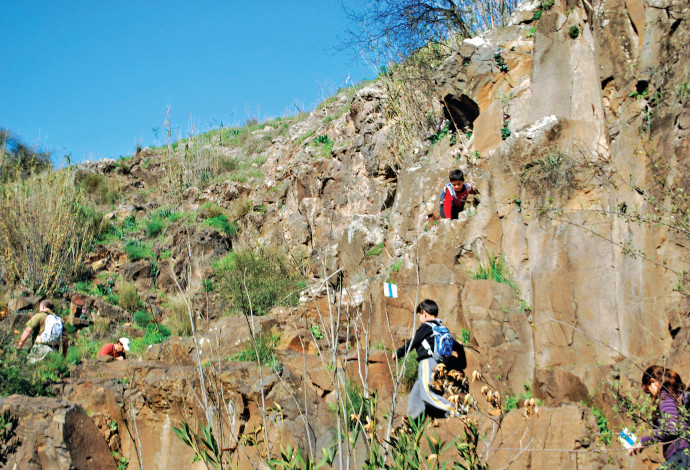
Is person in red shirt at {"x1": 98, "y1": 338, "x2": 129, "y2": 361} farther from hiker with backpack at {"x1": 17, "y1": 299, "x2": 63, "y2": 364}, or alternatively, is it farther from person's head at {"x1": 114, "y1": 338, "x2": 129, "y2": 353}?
hiker with backpack at {"x1": 17, "y1": 299, "x2": 63, "y2": 364}

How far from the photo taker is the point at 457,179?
7.77 meters


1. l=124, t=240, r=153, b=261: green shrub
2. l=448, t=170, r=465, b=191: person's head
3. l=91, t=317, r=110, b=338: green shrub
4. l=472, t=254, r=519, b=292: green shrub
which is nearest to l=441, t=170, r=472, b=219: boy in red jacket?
l=448, t=170, r=465, b=191: person's head

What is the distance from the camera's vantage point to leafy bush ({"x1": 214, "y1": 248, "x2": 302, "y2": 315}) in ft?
34.3

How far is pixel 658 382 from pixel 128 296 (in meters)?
11.2

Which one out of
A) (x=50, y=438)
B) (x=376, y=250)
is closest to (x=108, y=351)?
(x=50, y=438)

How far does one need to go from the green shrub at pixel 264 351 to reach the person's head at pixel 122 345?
283 centimetres

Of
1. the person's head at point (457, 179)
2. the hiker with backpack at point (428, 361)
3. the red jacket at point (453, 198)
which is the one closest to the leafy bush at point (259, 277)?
the red jacket at point (453, 198)

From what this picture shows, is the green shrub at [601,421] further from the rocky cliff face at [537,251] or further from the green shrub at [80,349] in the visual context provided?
the green shrub at [80,349]

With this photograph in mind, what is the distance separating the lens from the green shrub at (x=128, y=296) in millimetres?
12023

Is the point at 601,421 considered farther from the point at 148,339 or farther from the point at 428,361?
the point at 148,339

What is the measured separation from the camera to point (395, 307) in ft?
25.2

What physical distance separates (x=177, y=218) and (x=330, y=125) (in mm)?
5452

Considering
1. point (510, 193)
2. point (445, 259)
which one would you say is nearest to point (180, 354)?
point (445, 259)

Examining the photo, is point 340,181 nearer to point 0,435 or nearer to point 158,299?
point 158,299
